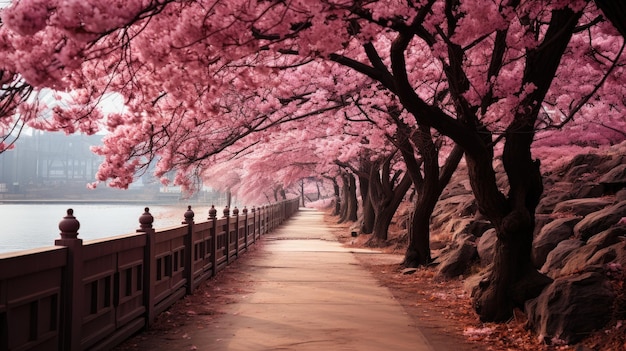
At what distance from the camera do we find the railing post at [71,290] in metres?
5.47

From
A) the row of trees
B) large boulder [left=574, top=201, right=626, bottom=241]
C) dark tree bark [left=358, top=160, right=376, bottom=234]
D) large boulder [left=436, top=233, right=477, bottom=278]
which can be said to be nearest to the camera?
the row of trees

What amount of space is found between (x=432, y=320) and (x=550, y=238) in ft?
13.5

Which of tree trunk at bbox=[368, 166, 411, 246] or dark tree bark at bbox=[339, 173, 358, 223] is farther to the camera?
dark tree bark at bbox=[339, 173, 358, 223]

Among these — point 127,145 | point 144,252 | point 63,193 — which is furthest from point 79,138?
point 144,252

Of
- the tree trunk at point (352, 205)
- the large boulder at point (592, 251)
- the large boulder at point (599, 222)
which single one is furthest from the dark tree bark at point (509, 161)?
the tree trunk at point (352, 205)

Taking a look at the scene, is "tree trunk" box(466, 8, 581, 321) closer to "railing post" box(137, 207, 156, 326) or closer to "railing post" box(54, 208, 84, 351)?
"railing post" box(137, 207, 156, 326)

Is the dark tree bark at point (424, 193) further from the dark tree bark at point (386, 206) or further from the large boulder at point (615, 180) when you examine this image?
the dark tree bark at point (386, 206)

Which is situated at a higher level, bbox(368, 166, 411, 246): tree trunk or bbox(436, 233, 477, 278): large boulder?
bbox(368, 166, 411, 246): tree trunk

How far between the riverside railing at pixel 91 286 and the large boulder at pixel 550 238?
6.36 meters

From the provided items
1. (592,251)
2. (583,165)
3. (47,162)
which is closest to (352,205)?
(583,165)

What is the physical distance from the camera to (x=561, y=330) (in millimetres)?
7098

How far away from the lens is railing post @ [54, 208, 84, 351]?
17.9 ft

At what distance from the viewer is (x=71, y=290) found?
5480 mm

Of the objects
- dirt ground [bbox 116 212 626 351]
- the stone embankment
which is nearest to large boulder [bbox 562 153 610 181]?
the stone embankment
